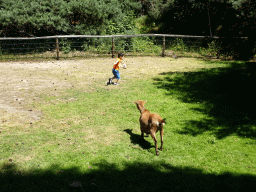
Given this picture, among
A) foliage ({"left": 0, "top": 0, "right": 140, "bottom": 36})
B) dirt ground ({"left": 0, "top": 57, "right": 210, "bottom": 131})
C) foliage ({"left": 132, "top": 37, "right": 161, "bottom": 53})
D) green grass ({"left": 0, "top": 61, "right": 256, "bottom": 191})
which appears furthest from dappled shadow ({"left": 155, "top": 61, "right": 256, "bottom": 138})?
foliage ({"left": 0, "top": 0, "right": 140, "bottom": 36})

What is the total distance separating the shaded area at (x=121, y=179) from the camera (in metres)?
4.51

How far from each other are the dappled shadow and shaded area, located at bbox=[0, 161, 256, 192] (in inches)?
77.1

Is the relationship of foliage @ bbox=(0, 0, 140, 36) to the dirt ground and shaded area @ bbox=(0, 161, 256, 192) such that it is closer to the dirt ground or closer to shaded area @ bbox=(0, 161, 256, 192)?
the dirt ground

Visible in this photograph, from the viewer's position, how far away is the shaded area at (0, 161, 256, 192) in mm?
4512

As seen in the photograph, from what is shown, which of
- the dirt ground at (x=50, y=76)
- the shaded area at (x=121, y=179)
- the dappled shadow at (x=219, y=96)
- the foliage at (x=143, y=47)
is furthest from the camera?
the foliage at (x=143, y=47)

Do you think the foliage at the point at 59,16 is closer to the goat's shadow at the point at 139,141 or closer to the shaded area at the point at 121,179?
the goat's shadow at the point at 139,141

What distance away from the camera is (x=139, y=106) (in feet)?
20.8

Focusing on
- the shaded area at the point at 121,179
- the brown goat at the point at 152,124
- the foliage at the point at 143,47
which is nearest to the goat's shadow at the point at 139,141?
the brown goat at the point at 152,124

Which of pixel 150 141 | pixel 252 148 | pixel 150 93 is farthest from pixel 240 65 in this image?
pixel 150 141

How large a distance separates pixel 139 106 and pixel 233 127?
302cm

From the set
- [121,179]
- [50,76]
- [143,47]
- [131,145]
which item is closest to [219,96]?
[131,145]

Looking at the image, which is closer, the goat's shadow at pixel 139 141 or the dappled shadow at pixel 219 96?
the goat's shadow at pixel 139 141

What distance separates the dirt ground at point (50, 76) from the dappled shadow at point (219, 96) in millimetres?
1908

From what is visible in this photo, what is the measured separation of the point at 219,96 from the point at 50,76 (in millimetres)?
8310
